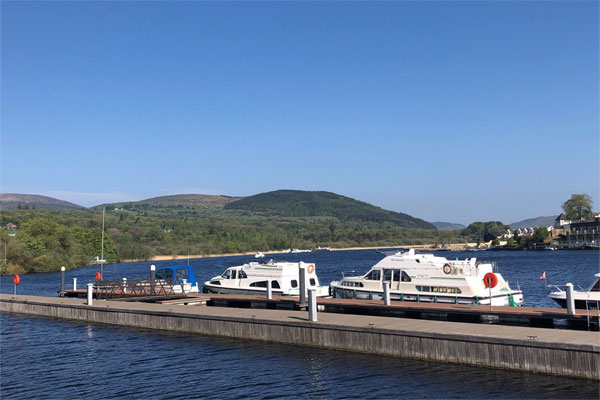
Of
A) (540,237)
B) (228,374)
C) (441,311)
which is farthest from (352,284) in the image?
(540,237)

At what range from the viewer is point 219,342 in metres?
27.6

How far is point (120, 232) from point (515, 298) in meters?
167

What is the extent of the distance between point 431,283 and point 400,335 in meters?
11.7

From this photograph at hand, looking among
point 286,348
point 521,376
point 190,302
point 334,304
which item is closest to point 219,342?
point 286,348

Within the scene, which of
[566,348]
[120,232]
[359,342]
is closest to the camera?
[566,348]

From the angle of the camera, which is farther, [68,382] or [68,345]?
[68,345]

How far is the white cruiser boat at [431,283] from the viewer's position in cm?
3178

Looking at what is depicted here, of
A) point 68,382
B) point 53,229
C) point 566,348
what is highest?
point 53,229

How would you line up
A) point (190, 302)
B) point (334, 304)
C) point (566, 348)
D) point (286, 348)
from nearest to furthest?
point (566, 348)
point (286, 348)
point (334, 304)
point (190, 302)

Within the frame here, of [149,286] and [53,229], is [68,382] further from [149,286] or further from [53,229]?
[53,229]

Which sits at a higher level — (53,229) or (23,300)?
(53,229)

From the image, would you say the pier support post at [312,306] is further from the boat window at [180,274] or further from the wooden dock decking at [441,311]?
the boat window at [180,274]

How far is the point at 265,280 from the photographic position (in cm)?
3881

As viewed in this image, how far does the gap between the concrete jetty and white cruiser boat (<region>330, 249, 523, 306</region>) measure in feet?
26.2
